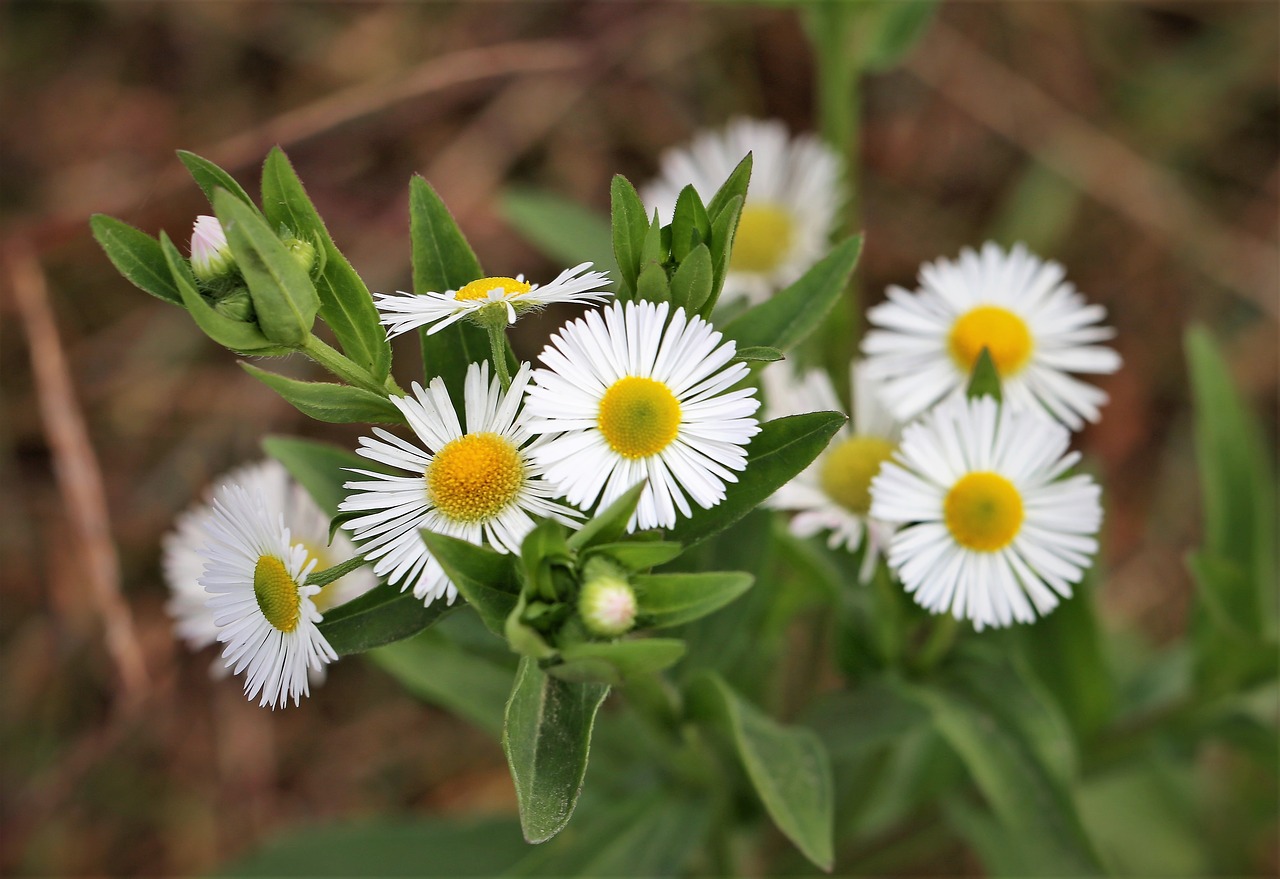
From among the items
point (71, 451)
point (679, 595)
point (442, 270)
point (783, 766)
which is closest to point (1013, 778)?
point (783, 766)

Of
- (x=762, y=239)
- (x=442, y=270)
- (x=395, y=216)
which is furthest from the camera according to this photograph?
(x=395, y=216)

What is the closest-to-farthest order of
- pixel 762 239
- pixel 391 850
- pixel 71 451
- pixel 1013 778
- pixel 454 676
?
pixel 1013 778
pixel 454 676
pixel 391 850
pixel 762 239
pixel 71 451

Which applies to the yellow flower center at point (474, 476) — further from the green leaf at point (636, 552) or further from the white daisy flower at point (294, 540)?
the white daisy flower at point (294, 540)

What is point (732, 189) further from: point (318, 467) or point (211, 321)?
point (318, 467)

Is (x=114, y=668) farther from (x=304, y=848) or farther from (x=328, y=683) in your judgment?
(x=304, y=848)

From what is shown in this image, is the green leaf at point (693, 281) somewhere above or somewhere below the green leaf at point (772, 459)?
above

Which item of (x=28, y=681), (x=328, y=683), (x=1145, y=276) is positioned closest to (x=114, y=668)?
(x=28, y=681)

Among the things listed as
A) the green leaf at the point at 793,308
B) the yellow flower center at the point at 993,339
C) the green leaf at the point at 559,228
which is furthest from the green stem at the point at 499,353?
the green leaf at the point at 559,228

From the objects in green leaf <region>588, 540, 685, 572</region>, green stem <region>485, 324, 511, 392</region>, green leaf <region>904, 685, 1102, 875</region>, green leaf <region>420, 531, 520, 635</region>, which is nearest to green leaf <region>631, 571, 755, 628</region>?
green leaf <region>588, 540, 685, 572</region>
